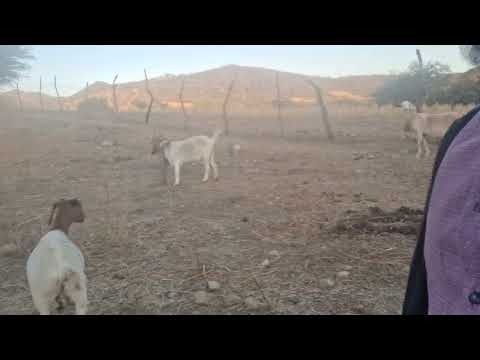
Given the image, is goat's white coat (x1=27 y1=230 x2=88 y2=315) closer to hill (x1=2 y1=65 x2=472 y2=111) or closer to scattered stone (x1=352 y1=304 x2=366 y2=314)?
scattered stone (x1=352 y1=304 x2=366 y2=314)

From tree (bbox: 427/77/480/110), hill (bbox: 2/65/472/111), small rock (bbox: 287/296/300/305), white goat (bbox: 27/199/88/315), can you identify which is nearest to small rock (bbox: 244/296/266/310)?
small rock (bbox: 287/296/300/305)

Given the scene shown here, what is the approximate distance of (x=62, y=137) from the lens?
3.25 meters

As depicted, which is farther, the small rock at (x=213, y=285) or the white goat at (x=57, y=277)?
the small rock at (x=213, y=285)

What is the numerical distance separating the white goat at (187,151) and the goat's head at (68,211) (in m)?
1.76

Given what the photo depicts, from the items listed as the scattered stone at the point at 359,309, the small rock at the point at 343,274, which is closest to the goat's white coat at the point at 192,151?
the small rock at the point at 343,274

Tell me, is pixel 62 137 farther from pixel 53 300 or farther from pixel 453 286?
pixel 453 286

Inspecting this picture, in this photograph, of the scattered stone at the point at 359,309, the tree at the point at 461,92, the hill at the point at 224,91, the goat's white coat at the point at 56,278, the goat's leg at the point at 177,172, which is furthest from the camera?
the goat's leg at the point at 177,172

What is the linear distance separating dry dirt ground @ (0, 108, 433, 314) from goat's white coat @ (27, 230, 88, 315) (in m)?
0.27

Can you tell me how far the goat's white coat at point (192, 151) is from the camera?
12.8 ft

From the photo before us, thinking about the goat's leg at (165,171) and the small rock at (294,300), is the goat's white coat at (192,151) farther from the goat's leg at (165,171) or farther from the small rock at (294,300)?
the small rock at (294,300)
